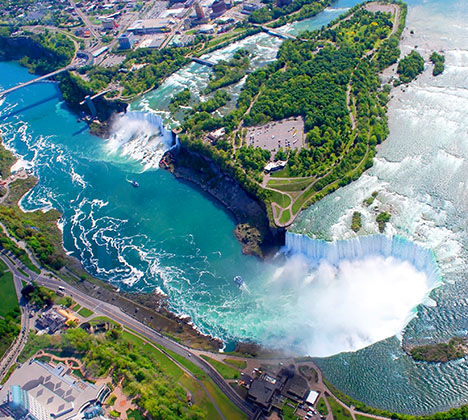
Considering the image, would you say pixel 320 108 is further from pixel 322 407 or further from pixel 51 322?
pixel 51 322

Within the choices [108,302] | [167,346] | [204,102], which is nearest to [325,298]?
[167,346]

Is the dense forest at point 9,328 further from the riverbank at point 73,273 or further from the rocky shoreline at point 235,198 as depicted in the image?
the rocky shoreline at point 235,198

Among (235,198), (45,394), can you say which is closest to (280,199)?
(235,198)

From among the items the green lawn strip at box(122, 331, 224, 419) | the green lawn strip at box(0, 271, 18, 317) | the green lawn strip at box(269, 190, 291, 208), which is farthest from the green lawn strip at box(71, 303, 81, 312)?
the green lawn strip at box(269, 190, 291, 208)

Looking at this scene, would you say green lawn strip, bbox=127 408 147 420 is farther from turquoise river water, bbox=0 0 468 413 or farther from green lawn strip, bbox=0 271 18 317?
green lawn strip, bbox=0 271 18 317

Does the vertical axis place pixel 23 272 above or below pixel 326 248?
above

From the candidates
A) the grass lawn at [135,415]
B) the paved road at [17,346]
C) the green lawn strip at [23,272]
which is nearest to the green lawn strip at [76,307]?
the paved road at [17,346]

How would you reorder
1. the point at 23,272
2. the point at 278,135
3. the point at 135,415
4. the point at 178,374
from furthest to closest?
the point at 278,135, the point at 23,272, the point at 178,374, the point at 135,415
